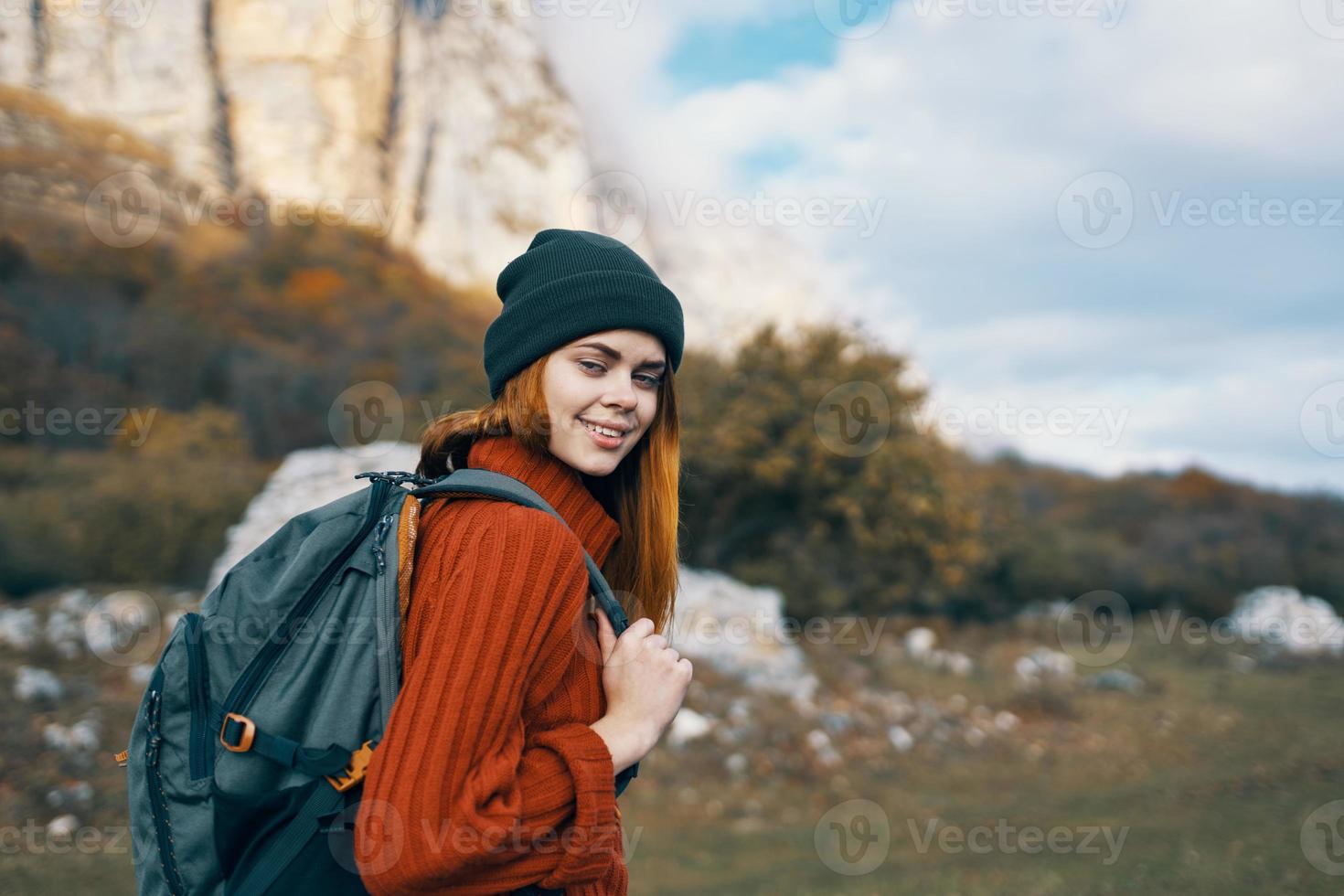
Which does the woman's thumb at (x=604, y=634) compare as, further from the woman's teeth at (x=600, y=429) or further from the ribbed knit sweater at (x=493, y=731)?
the woman's teeth at (x=600, y=429)

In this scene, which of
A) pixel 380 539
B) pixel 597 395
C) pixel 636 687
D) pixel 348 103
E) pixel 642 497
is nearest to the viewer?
pixel 380 539

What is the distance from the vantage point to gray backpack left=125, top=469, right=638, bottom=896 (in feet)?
4.03

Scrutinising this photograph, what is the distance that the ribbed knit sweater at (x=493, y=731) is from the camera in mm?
1153

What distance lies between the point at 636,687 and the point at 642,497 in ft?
1.54

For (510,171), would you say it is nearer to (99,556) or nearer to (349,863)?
(99,556)

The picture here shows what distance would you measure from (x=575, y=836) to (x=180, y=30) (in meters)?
48.6

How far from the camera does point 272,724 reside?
124cm

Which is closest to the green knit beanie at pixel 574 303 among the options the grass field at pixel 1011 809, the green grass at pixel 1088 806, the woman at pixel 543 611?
the woman at pixel 543 611

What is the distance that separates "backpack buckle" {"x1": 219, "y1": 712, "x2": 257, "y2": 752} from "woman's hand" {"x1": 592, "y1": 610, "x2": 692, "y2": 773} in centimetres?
50

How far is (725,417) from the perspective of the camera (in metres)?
13.3

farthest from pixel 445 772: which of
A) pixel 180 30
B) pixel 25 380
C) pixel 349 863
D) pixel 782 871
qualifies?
pixel 180 30

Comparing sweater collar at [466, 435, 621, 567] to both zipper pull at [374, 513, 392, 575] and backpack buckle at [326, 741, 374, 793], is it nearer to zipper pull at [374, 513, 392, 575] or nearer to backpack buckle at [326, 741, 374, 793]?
zipper pull at [374, 513, 392, 575]

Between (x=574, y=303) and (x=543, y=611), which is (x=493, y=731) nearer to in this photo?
(x=543, y=611)

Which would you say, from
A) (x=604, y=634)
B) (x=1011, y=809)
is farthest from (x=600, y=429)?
(x=1011, y=809)
